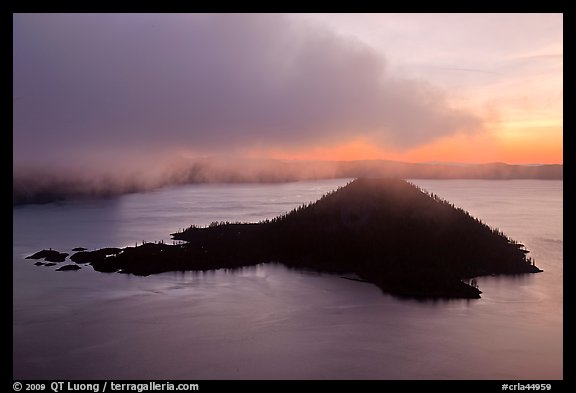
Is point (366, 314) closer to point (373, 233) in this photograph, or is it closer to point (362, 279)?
point (362, 279)

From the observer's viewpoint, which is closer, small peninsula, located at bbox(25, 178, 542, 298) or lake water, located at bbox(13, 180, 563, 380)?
lake water, located at bbox(13, 180, 563, 380)

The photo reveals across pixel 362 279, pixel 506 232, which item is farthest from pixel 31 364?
pixel 506 232

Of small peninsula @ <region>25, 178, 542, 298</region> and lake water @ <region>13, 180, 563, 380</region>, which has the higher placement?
small peninsula @ <region>25, 178, 542, 298</region>

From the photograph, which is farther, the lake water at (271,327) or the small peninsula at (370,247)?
the small peninsula at (370,247)

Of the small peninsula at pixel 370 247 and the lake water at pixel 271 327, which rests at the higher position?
the small peninsula at pixel 370 247
